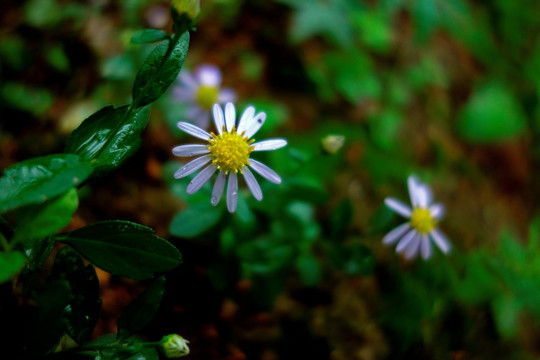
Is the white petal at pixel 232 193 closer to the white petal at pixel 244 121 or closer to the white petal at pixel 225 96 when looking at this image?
the white petal at pixel 244 121

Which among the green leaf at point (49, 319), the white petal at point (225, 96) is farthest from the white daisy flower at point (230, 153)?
the white petal at point (225, 96)

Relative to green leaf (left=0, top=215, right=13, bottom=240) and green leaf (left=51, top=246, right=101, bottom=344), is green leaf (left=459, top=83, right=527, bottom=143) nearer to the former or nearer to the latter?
green leaf (left=51, top=246, right=101, bottom=344)

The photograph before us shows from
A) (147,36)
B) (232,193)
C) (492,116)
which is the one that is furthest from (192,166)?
(492,116)

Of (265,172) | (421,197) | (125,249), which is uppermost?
(421,197)

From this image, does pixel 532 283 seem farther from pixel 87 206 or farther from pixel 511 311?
pixel 87 206

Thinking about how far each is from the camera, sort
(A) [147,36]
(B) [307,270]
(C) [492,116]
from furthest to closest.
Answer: (C) [492,116], (B) [307,270], (A) [147,36]

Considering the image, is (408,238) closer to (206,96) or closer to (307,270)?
(307,270)

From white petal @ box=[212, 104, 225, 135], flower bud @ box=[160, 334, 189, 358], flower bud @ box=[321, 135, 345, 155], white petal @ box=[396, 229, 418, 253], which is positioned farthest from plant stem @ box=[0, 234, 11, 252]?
white petal @ box=[396, 229, 418, 253]
